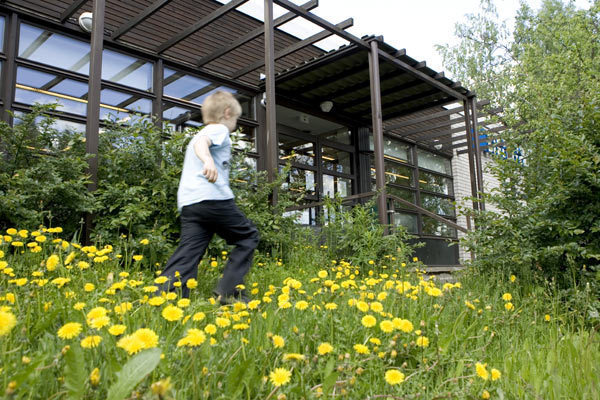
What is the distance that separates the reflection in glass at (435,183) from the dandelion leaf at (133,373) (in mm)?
11028

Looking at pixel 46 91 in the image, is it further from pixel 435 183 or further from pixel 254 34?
pixel 435 183

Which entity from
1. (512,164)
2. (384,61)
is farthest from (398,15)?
(512,164)

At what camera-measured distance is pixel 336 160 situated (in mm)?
9727

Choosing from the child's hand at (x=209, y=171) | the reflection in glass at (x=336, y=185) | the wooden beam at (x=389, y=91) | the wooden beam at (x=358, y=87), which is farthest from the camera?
the reflection in glass at (x=336, y=185)

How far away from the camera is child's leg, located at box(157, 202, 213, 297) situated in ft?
8.29

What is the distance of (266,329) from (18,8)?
5709 millimetres

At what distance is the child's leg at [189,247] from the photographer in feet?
8.29

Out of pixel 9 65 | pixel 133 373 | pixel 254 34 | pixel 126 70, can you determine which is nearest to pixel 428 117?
pixel 254 34

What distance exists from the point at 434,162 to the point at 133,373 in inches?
475

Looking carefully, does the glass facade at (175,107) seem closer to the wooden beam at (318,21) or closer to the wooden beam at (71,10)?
the wooden beam at (71,10)

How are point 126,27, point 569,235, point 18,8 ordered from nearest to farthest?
point 569,235, point 18,8, point 126,27

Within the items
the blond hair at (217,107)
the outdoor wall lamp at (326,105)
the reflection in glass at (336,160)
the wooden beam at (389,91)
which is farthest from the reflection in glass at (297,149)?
the blond hair at (217,107)

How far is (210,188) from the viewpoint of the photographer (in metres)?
2.56

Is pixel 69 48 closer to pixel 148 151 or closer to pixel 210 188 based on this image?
pixel 148 151
